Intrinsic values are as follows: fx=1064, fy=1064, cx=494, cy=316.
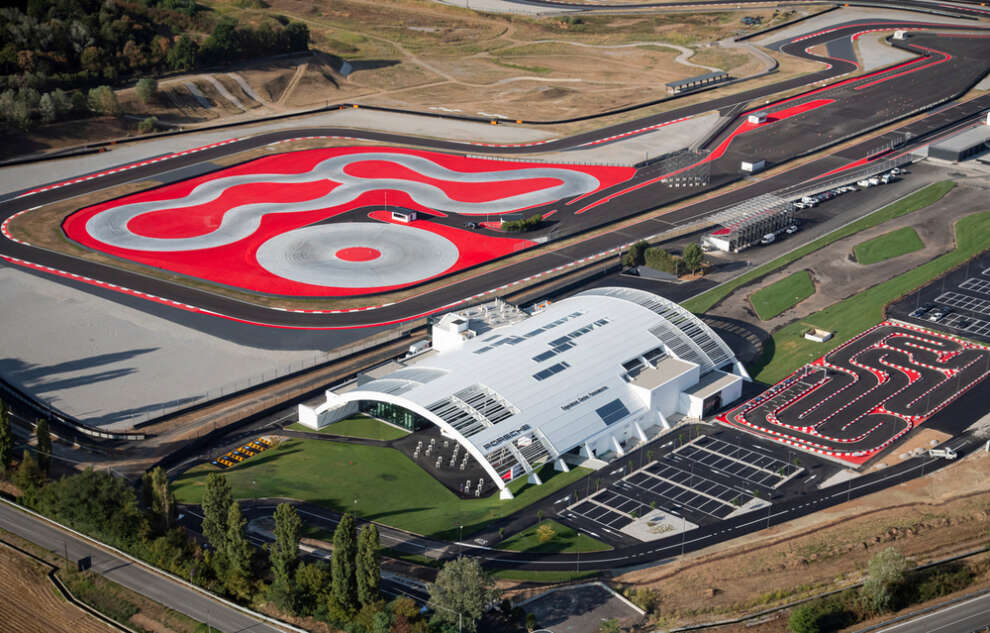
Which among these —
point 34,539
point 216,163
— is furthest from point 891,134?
point 34,539

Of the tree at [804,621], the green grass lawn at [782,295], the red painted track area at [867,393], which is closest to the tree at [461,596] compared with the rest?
the tree at [804,621]

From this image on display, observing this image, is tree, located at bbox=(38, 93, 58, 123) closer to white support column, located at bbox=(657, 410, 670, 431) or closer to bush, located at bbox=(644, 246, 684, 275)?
bush, located at bbox=(644, 246, 684, 275)

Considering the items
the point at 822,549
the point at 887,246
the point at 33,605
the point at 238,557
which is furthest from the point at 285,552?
the point at 887,246

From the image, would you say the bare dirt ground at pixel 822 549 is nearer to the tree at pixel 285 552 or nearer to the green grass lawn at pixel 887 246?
the tree at pixel 285 552

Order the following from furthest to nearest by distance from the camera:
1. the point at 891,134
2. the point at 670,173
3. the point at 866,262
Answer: the point at 891,134, the point at 670,173, the point at 866,262

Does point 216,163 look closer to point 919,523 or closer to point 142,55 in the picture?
point 142,55

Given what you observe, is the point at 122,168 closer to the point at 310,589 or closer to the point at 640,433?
the point at 640,433

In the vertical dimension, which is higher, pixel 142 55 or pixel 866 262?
pixel 142 55
